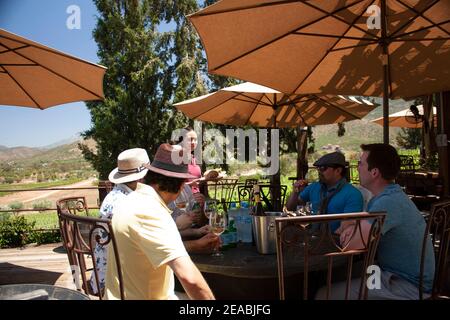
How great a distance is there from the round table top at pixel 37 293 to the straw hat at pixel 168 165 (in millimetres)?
644

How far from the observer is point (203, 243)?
1933 mm

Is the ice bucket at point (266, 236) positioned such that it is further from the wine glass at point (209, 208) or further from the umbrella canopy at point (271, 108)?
the umbrella canopy at point (271, 108)

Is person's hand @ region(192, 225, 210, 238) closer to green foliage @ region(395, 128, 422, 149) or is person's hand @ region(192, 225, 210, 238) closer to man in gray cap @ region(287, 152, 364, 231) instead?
man in gray cap @ region(287, 152, 364, 231)

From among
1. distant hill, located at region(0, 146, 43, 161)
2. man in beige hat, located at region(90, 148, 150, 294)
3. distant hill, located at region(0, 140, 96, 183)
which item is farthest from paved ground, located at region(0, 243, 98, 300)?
distant hill, located at region(0, 146, 43, 161)

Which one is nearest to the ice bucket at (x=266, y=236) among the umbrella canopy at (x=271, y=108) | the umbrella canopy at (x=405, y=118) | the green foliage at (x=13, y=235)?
the umbrella canopy at (x=271, y=108)

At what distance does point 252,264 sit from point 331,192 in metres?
1.37

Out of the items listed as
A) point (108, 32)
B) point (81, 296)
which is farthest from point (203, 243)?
point (108, 32)

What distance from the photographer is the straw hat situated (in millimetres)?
1646

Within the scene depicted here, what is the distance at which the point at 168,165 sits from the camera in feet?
5.55

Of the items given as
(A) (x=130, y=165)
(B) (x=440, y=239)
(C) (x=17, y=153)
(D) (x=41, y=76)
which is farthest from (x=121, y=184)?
(C) (x=17, y=153)

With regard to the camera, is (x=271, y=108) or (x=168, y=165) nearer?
(x=168, y=165)

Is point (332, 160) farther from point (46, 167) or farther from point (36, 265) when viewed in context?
point (46, 167)

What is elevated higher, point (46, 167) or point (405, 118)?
point (405, 118)
